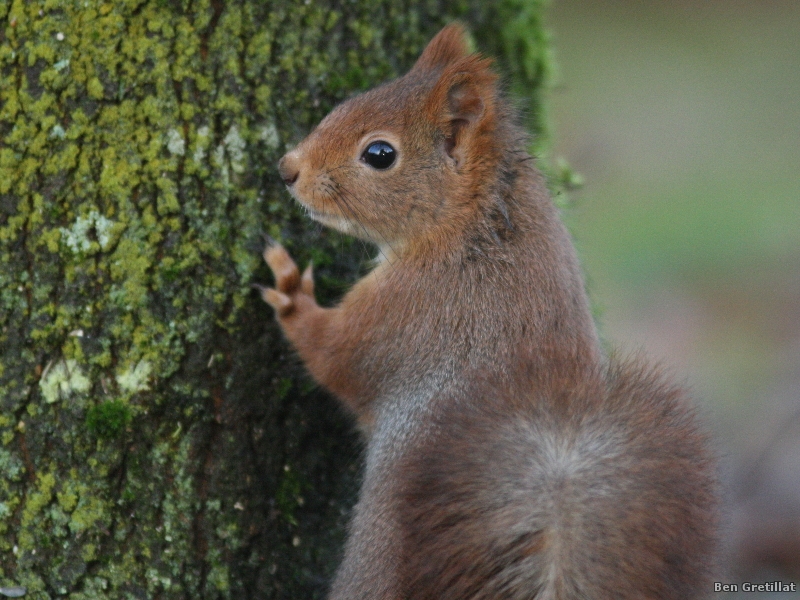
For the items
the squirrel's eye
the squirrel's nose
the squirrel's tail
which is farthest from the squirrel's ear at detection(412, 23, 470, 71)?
the squirrel's tail

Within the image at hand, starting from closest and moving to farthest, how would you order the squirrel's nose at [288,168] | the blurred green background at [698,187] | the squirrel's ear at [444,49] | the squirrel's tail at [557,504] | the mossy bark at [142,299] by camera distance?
the squirrel's tail at [557,504], the mossy bark at [142,299], the squirrel's nose at [288,168], the squirrel's ear at [444,49], the blurred green background at [698,187]

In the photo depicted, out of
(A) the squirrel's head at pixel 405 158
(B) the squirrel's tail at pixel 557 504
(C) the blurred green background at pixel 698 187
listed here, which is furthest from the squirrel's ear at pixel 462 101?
(C) the blurred green background at pixel 698 187

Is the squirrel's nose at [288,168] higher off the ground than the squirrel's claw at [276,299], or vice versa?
the squirrel's nose at [288,168]

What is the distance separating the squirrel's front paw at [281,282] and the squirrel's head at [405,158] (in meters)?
0.14

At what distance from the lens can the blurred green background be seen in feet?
17.8

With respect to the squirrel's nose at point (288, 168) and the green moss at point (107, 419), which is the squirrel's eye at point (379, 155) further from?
the green moss at point (107, 419)

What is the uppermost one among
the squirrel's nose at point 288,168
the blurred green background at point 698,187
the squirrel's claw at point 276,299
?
the blurred green background at point 698,187

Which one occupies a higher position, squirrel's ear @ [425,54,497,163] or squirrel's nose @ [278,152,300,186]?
squirrel's ear @ [425,54,497,163]

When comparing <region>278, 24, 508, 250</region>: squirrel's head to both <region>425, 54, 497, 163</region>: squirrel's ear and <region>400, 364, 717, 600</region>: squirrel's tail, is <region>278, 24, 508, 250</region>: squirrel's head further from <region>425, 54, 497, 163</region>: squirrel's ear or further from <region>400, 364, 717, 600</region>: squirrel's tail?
<region>400, 364, 717, 600</region>: squirrel's tail

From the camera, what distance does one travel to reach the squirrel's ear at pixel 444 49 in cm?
242

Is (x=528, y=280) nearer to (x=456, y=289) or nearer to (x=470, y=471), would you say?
(x=456, y=289)

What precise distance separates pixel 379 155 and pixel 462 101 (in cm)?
26

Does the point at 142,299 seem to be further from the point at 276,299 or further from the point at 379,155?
→ the point at 379,155

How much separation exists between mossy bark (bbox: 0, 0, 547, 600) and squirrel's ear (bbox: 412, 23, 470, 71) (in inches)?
14.0
